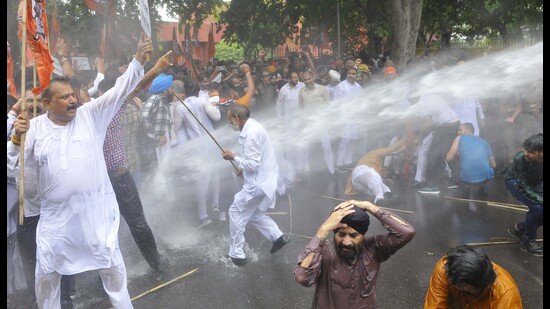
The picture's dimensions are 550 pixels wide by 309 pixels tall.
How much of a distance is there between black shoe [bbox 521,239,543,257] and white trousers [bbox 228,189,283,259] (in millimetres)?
2503

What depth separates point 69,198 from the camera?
3.53 metres

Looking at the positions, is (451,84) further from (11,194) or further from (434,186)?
(11,194)

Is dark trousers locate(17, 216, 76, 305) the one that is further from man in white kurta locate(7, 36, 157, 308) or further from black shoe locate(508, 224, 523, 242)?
black shoe locate(508, 224, 523, 242)

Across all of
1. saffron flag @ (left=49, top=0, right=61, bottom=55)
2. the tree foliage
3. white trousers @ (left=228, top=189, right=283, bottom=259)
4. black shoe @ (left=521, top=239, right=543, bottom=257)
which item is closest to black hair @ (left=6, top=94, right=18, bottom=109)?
white trousers @ (left=228, top=189, right=283, bottom=259)

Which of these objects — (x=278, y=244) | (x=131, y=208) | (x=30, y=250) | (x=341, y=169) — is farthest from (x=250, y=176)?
(x=341, y=169)

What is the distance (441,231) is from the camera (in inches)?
242

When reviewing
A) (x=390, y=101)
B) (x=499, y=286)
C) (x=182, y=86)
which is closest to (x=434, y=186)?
(x=390, y=101)

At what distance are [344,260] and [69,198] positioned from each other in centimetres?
185

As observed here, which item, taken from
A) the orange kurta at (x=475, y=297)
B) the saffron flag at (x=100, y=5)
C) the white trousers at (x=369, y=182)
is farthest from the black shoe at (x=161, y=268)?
the saffron flag at (x=100, y=5)

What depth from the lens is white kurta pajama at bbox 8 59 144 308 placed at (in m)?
3.50

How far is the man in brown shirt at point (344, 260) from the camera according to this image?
296 cm

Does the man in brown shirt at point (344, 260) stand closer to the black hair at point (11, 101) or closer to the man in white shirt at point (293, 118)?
the black hair at point (11, 101)

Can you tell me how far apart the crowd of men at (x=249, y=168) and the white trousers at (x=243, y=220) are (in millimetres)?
12

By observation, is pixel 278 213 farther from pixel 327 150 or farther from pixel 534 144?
pixel 534 144
